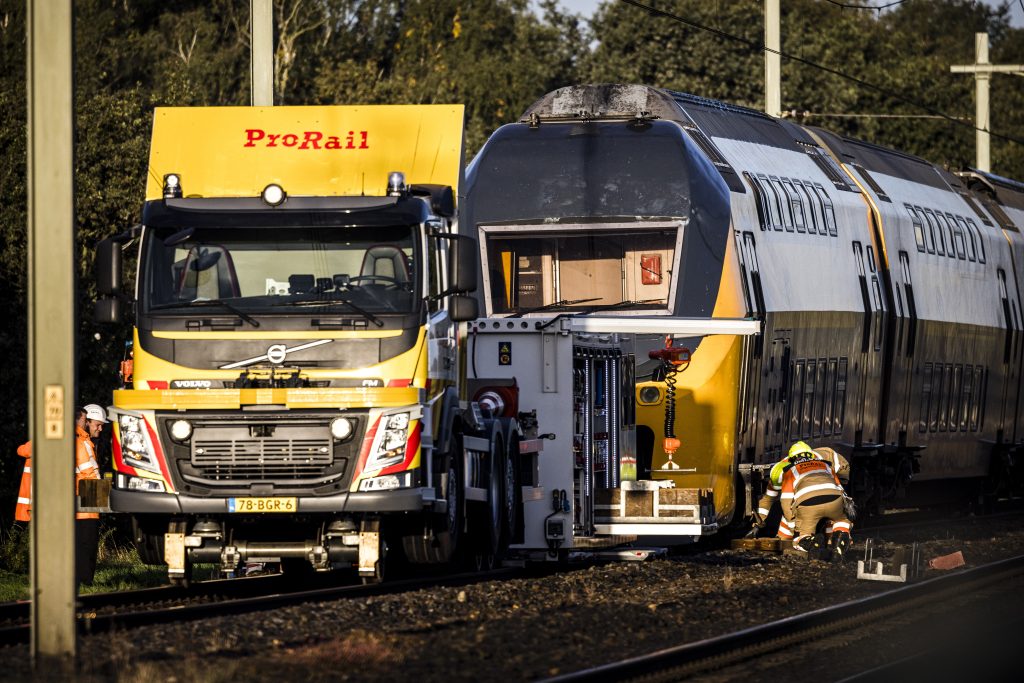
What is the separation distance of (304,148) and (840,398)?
37.9ft

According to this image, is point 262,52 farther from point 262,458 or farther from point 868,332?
point 868,332

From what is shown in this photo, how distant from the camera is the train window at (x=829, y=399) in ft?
79.2

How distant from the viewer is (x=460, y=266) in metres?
14.4

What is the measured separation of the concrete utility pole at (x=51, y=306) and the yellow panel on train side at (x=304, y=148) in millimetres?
4209

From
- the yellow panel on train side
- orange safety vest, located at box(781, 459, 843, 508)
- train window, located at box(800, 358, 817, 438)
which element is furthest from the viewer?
train window, located at box(800, 358, 817, 438)

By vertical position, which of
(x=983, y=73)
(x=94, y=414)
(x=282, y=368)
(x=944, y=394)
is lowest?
(x=944, y=394)

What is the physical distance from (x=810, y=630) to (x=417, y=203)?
416 cm

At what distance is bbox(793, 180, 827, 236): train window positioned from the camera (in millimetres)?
23891

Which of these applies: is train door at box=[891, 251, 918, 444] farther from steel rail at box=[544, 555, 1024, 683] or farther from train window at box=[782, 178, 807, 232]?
steel rail at box=[544, 555, 1024, 683]

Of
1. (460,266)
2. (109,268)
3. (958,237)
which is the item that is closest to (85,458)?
(109,268)

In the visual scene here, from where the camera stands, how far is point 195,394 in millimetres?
13750

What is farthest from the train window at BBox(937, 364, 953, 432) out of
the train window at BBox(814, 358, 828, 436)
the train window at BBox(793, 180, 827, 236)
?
the train window at BBox(793, 180, 827, 236)

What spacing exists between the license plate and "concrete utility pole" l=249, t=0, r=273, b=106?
6.14 meters

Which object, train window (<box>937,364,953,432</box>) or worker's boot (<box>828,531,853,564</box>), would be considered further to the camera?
train window (<box>937,364,953,432</box>)
